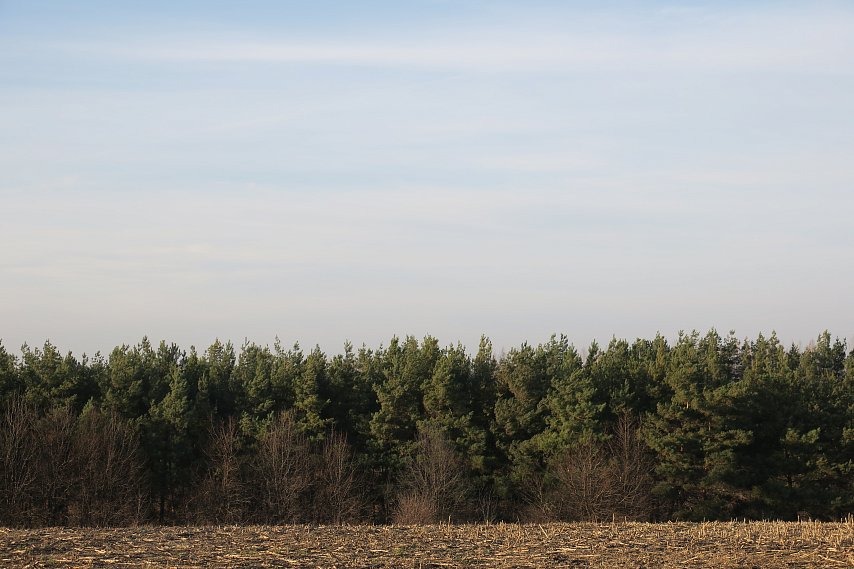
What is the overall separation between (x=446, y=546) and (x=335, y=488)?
3311cm

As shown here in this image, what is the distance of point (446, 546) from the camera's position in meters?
22.0

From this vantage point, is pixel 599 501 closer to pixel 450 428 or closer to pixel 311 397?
pixel 450 428

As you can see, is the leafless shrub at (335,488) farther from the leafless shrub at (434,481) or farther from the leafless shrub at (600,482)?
the leafless shrub at (600,482)

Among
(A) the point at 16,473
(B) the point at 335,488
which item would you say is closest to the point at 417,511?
(B) the point at 335,488

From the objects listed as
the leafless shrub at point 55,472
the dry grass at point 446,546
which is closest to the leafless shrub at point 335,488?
the leafless shrub at point 55,472

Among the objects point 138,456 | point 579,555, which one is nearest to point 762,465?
point 138,456

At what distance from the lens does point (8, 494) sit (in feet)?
156

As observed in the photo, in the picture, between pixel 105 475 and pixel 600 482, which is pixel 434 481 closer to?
pixel 600 482

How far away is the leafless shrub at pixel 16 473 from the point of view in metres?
47.0

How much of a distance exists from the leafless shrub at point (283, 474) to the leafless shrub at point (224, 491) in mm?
1114

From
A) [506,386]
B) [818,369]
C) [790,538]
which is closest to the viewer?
[790,538]

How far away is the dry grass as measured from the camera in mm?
19078

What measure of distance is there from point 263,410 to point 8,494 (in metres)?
17.9

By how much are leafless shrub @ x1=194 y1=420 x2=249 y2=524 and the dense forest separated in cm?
13
